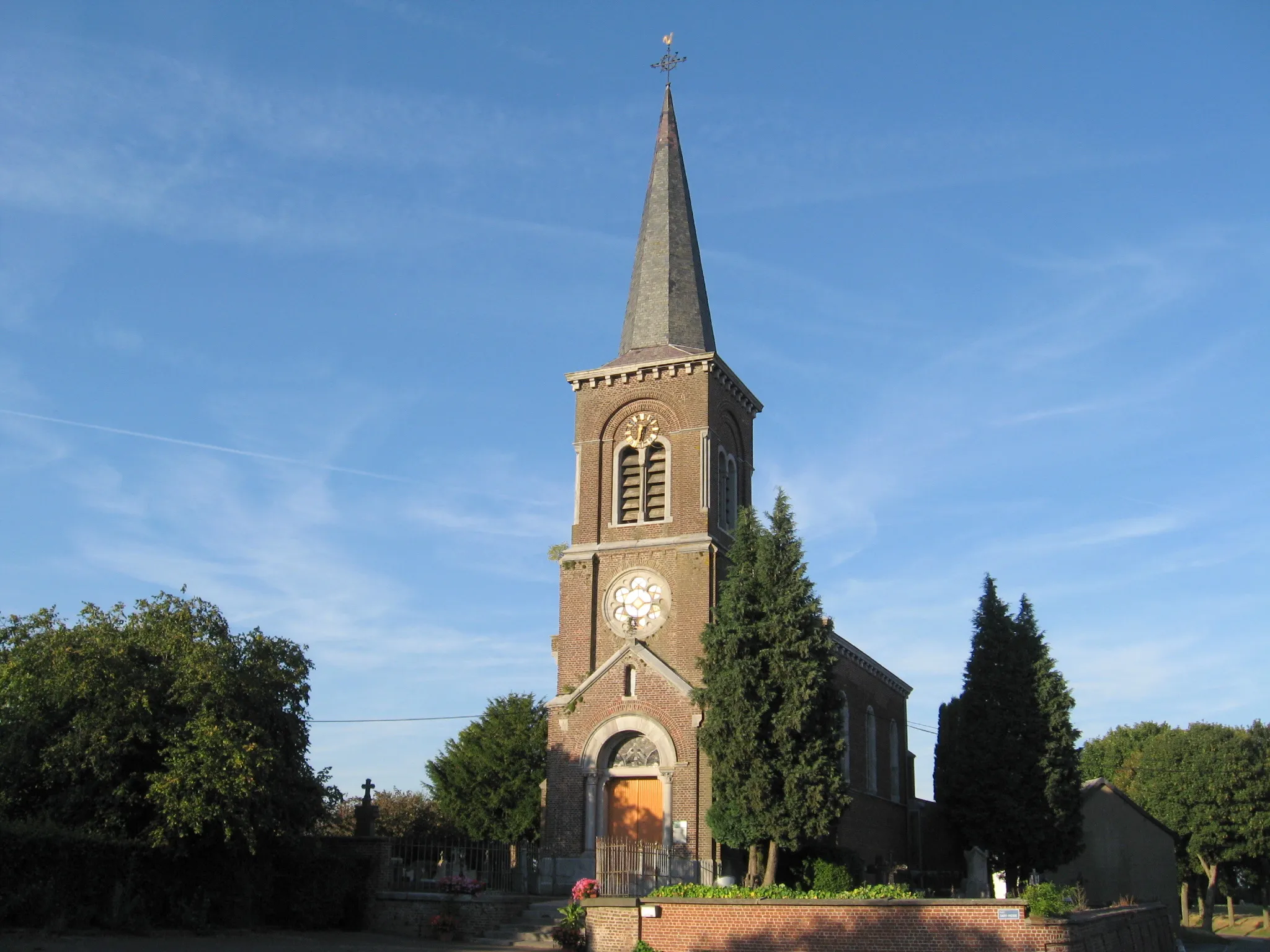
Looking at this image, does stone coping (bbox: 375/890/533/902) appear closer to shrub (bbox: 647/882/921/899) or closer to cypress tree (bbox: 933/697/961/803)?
shrub (bbox: 647/882/921/899)

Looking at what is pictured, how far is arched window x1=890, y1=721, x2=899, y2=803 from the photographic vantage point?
42.9 m

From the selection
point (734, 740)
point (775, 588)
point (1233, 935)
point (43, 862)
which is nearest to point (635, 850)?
point (734, 740)

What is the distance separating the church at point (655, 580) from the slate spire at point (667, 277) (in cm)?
6

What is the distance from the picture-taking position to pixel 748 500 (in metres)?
37.8

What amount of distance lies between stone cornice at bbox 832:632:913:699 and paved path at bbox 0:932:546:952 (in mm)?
15535

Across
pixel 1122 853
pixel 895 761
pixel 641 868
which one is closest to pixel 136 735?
pixel 641 868

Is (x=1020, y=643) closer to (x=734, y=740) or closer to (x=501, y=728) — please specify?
(x=734, y=740)

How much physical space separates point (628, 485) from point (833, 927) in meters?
16.8

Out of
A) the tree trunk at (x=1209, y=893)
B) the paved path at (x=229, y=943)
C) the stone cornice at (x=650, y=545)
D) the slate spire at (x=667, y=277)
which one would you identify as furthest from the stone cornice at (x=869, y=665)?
the tree trunk at (x=1209, y=893)

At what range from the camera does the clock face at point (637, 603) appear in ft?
→ 107

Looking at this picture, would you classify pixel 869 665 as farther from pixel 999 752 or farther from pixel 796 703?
pixel 796 703

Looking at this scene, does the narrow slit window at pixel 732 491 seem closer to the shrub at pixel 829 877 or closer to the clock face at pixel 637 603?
the clock face at pixel 637 603

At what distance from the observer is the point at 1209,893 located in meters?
56.7

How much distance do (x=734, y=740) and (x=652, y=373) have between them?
11981 millimetres
